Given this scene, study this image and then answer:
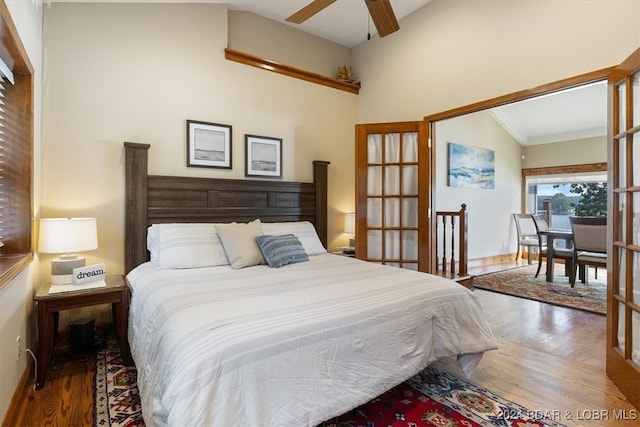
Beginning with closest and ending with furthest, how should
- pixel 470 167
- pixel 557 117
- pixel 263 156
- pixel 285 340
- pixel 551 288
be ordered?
pixel 285 340 < pixel 263 156 < pixel 551 288 < pixel 470 167 < pixel 557 117

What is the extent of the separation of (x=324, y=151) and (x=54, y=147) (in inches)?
105

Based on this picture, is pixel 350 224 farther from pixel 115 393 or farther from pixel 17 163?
pixel 17 163

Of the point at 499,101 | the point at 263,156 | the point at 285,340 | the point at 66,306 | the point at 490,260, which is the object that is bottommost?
the point at 490,260

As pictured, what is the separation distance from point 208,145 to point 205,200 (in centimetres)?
56

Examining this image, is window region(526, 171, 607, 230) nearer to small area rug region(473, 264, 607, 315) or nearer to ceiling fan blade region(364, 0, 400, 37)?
small area rug region(473, 264, 607, 315)

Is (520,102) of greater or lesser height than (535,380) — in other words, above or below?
above

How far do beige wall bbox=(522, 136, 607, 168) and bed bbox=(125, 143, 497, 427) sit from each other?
6.26 metres

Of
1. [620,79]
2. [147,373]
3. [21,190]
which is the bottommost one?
[147,373]

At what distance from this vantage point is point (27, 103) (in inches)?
82.4

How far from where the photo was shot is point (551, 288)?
447cm

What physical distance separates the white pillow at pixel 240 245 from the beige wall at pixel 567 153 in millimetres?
6810

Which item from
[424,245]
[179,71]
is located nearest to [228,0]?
[179,71]

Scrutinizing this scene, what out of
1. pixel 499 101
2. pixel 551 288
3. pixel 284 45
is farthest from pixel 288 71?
pixel 551 288

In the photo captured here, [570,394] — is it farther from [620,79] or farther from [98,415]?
[98,415]
